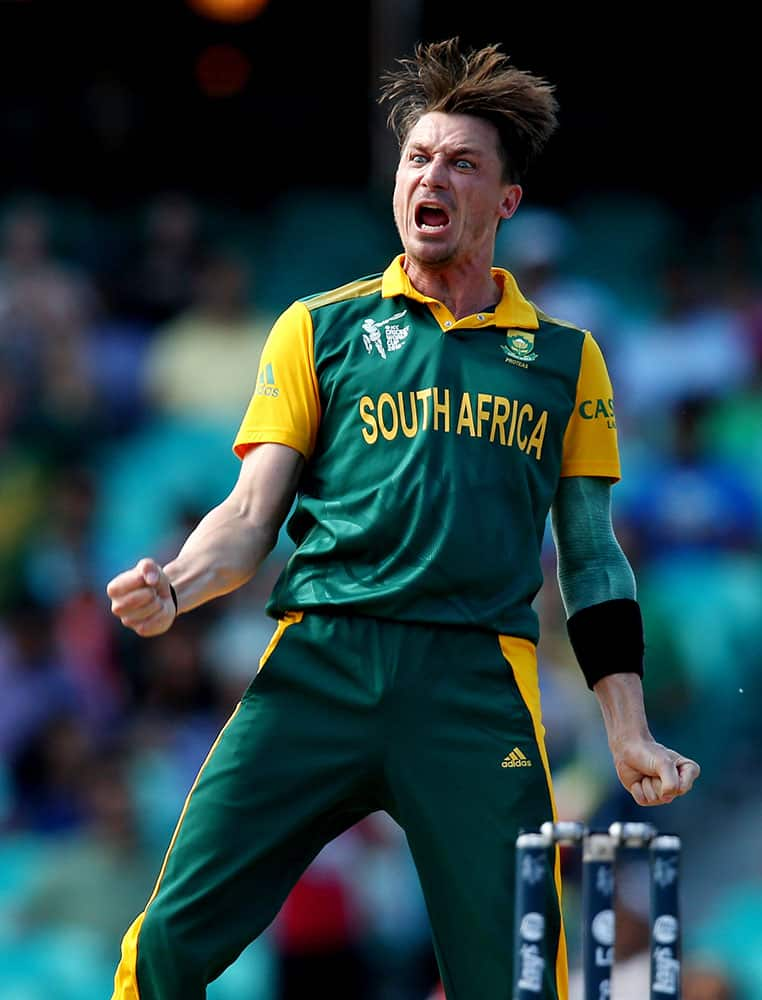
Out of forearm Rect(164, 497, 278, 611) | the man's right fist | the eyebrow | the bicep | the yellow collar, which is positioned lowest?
the man's right fist

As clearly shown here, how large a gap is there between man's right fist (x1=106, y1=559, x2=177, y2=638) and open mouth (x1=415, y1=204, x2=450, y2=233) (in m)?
0.95

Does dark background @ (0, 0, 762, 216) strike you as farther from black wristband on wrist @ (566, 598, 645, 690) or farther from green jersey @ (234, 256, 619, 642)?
black wristband on wrist @ (566, 598, 645, 690)

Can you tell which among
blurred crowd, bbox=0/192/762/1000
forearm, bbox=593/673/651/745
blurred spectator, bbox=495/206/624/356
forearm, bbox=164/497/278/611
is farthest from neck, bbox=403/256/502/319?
blurred spectator, bbox=495/206/624/356

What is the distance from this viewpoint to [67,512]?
841cm

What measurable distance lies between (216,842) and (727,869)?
4.76 metres

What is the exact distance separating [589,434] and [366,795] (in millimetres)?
935

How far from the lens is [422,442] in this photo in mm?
3586

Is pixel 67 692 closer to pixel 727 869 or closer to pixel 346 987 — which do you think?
pixel 346 987

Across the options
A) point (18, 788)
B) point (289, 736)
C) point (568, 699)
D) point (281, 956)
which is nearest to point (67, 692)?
point (18, 788)

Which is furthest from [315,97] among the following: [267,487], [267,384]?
[267,487]

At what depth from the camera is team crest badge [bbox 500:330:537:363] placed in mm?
3756

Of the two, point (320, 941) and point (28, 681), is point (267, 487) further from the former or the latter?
point (28, 681)

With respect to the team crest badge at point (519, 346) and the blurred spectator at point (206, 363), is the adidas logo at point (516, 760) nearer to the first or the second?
the team crest badge at point (519, 346)

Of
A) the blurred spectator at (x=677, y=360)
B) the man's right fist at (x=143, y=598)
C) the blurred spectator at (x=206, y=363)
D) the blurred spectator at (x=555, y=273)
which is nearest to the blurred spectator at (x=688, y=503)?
the blurred spectator at (x=677, y=360)
